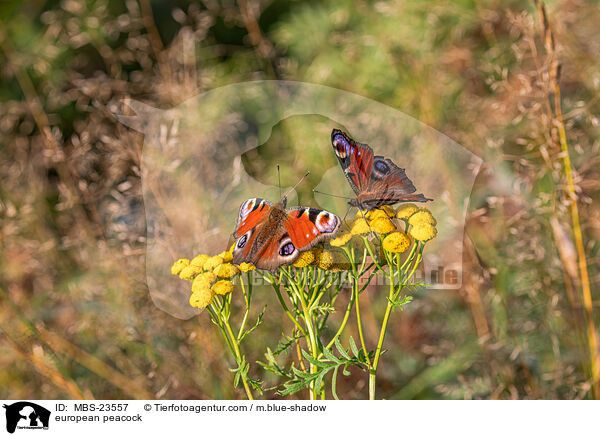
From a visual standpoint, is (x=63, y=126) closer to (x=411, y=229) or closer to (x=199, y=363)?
(x=199, y=363)

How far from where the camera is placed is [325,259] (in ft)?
1.67

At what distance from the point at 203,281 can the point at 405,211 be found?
24 centimetres

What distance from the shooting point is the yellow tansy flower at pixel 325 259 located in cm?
51

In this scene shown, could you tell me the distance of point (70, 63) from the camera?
136cm

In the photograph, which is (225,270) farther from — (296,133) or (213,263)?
(296,133)

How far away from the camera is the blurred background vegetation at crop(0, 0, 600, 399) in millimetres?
942

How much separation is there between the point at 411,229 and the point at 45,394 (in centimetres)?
91

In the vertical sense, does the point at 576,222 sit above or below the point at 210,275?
above

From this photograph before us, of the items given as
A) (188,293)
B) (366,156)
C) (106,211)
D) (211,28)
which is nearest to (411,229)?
(366,156)
